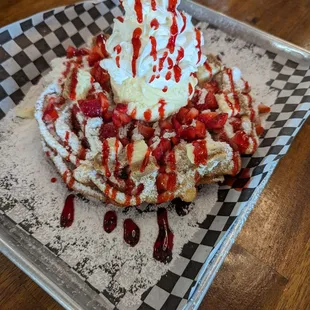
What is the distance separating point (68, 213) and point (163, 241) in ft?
1.48

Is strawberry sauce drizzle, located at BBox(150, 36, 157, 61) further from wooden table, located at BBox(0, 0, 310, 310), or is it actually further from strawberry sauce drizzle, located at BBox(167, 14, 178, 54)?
wooden table, located at BBox(0, 0, 310, 310)

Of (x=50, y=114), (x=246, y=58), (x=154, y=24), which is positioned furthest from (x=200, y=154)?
(x=246, y=58)

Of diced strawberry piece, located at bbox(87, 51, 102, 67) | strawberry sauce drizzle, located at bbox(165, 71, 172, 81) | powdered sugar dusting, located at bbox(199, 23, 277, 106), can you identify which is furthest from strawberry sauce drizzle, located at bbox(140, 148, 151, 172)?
powdered sugar dusting, located at bbox(199, 23, 277, 106)

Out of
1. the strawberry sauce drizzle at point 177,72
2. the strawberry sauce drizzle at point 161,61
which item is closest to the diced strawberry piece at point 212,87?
the strawberry sauce drizzle at point 177,72

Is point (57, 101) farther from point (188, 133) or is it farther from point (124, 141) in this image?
point (188, 133)

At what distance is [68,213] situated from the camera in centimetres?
163

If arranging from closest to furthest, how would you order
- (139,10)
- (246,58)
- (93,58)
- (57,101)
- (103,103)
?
1. (139,10)
2. (103,103)
3. (57,101)
4. (93,58)
5. (246,58)

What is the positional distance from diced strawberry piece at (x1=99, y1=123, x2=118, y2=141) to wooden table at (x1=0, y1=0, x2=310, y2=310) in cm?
66

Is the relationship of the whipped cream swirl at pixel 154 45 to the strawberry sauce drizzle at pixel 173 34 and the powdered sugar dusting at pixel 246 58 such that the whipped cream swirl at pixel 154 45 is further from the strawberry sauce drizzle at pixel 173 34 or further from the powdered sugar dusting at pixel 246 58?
the powdered sugar dusting at pixel 246 58

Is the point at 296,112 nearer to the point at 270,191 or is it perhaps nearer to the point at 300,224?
the point at 270,191

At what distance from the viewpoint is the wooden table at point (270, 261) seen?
1387 millimetres

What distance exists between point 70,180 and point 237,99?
2.94ft

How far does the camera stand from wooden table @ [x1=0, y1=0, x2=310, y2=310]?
1.39m

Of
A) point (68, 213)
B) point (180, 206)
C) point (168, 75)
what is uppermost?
point (168, 75)
